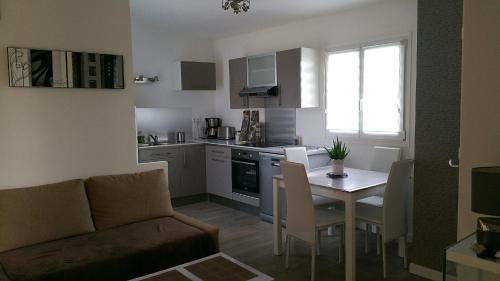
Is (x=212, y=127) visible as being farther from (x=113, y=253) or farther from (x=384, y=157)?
(x=113, y=253)

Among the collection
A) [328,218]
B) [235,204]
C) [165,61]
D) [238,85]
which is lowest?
→ [235,204]

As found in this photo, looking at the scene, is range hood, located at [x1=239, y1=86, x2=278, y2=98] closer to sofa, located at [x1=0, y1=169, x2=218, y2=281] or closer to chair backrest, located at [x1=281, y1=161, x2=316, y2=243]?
chair backrest, located at [x1=281, y1=161, x2=316, y2=243]

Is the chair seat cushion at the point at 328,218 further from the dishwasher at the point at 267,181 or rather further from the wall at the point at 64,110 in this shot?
the wall at the point at 64,110

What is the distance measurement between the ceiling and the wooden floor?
Answer: 8.48ft

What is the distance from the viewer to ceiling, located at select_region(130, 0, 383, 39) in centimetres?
419

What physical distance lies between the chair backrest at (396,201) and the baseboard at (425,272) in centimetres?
28

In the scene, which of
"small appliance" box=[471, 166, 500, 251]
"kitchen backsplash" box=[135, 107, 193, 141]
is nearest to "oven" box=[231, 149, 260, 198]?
"kitchen backsplash" box=[135, 107, 193, 141]

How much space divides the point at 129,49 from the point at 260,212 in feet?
8.67

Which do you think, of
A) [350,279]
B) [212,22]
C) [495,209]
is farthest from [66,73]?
[495,209]

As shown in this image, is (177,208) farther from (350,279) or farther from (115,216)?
(350,279)

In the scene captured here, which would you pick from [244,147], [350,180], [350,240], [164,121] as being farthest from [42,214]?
[164,121]

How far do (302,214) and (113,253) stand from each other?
1.54m

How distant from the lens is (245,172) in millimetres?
5207

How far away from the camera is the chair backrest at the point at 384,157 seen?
403 cm
